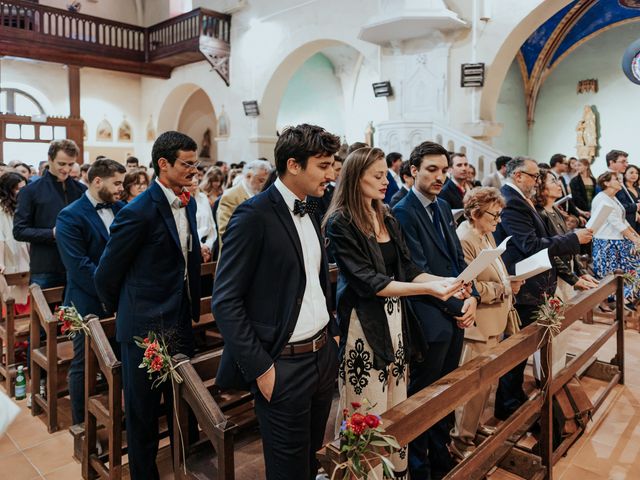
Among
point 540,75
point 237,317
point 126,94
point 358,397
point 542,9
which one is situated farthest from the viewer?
point 126,94

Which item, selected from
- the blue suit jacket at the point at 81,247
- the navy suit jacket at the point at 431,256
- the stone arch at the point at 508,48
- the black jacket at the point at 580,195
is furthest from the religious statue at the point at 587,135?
the blue suit jacket at the point at 81,247

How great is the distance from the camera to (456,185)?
213 inches

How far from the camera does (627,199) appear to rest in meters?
6.61

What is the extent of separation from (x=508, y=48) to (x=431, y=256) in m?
7.54

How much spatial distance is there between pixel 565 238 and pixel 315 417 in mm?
2388

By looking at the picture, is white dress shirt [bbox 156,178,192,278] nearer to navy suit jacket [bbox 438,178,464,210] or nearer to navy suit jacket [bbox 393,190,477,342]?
navy suit jacket [bbox 393,190,477,342]

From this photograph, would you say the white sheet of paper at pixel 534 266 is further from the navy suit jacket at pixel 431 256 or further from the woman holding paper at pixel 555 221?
the woman holding paper at pixel 555 221

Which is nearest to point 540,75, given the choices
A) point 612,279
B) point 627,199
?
point 627,199

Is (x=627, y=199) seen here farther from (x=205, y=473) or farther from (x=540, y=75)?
(x=540, y=75)

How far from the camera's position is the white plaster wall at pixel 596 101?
12453mm

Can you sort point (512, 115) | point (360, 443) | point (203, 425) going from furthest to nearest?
point (512, 115) → point (203, 425) → point (360, 443)

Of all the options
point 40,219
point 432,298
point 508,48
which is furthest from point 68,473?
point 508,48

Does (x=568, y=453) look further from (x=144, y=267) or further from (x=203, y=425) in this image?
(x=144, y=267)

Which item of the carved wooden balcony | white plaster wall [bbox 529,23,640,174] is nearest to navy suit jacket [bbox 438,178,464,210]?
white plaster wall [bbox 529,23,640,174]
